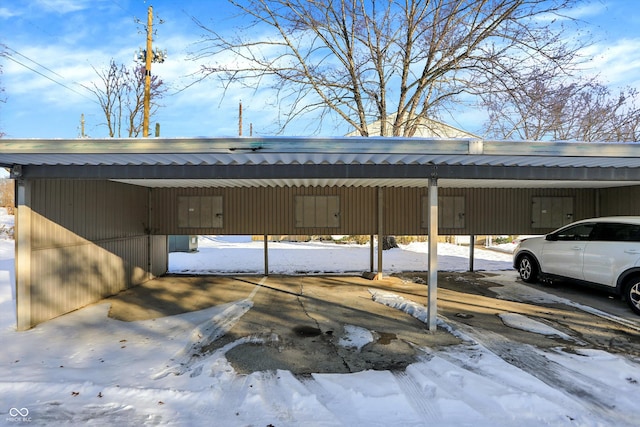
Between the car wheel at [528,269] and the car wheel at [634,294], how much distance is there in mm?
2153

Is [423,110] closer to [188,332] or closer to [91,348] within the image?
[188,332]

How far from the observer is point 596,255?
618 centimetres

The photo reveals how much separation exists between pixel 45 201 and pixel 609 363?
7632mm

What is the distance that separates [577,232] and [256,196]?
704 centimetres

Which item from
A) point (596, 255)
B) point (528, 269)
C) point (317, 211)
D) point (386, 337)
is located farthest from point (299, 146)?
point (528, 269)

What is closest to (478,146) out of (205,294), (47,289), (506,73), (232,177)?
(232,177)

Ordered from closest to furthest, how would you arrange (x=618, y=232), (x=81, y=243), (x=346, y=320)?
(x=346, y=320) < (x=618, y=232) < (x=81, y=243)

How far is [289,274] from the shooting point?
31.1ft

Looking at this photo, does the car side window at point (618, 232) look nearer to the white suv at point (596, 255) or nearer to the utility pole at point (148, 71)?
the white suv at point (596, 255)

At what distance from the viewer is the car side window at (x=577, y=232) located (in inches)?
259

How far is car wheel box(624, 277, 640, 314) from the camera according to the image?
557cm

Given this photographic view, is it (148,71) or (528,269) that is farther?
(148,71)

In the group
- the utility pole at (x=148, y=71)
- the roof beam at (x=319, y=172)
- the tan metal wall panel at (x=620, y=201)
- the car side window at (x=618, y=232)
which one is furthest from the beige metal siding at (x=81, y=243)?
the tan metal wall panel at (x=620, y=201)

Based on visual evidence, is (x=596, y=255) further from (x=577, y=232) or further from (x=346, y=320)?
(x=346, y=320)
